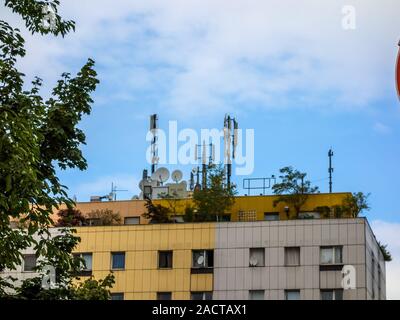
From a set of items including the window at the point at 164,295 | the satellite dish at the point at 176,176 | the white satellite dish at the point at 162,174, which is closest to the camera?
the window at the point at 164,295

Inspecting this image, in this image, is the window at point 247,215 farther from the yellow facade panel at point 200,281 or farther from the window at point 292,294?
the window at point 292,294

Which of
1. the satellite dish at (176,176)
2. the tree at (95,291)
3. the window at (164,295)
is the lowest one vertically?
the tree at (95,291)

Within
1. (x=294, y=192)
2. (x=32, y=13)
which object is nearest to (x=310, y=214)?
(x=294, y=192)

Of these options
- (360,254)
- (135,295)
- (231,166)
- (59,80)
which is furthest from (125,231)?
(59,80)

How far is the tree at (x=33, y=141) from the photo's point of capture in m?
17.5

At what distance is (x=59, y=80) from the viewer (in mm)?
23625

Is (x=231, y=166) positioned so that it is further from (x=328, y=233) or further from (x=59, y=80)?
(x=59, y=80)

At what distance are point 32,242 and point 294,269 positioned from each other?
5263cm

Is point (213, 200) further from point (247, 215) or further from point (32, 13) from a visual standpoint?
point (32, 13)

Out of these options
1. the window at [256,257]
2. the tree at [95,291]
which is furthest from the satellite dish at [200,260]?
the tree at [95,291]

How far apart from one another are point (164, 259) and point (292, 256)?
9.22m

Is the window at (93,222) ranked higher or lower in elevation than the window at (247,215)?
lower

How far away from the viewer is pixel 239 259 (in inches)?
2827
